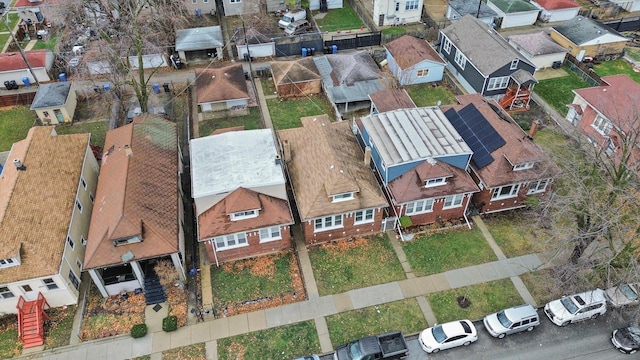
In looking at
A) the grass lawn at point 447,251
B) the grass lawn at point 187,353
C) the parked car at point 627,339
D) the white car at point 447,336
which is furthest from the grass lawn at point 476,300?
the grass lawn at point 187,353

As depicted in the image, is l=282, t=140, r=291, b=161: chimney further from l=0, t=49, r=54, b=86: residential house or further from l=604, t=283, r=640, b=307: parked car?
l=0, t=49, r=54, b=86: residential house

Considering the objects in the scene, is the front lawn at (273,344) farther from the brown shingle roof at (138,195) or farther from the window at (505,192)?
the window at (505,192)

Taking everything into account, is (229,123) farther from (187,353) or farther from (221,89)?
(187,353)

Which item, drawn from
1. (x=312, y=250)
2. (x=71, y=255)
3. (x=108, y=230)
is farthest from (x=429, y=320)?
(x=71, y=255)

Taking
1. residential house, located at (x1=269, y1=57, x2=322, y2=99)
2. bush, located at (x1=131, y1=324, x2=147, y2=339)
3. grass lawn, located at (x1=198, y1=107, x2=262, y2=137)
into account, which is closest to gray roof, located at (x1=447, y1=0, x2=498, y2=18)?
residential house, located at (x1=269, y1=57, x2=322, y2=99)

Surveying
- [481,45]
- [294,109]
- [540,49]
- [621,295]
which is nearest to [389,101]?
[294,109]

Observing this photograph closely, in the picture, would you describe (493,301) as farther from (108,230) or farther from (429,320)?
(108,230)
